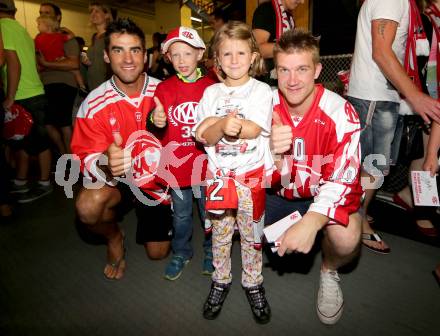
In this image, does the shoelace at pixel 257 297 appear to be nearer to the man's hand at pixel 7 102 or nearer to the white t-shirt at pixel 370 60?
the white t-shirt at pixel 370 60

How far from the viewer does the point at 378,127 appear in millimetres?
2115

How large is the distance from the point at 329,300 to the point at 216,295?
2.01 ft

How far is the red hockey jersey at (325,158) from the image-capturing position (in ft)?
5.12

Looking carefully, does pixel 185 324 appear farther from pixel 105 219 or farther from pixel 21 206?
pixel 21 206

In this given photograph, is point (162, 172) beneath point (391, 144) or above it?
beneath

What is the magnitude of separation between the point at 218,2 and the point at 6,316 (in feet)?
44.2

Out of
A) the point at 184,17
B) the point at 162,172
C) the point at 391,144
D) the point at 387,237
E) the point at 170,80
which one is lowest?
the point at 387,237

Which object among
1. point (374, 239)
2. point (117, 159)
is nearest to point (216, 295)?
point (117, 159)

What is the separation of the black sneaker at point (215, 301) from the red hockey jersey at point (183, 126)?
2.11ft

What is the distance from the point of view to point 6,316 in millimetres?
1766

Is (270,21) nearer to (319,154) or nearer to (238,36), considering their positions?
→ (238,36)

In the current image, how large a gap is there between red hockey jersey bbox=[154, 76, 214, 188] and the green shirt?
2.17 meters

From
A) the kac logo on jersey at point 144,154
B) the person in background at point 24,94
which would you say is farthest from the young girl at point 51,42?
the kac logo on jersey at point 144,154

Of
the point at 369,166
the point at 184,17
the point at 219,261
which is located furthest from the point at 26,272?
the point at 184,17
